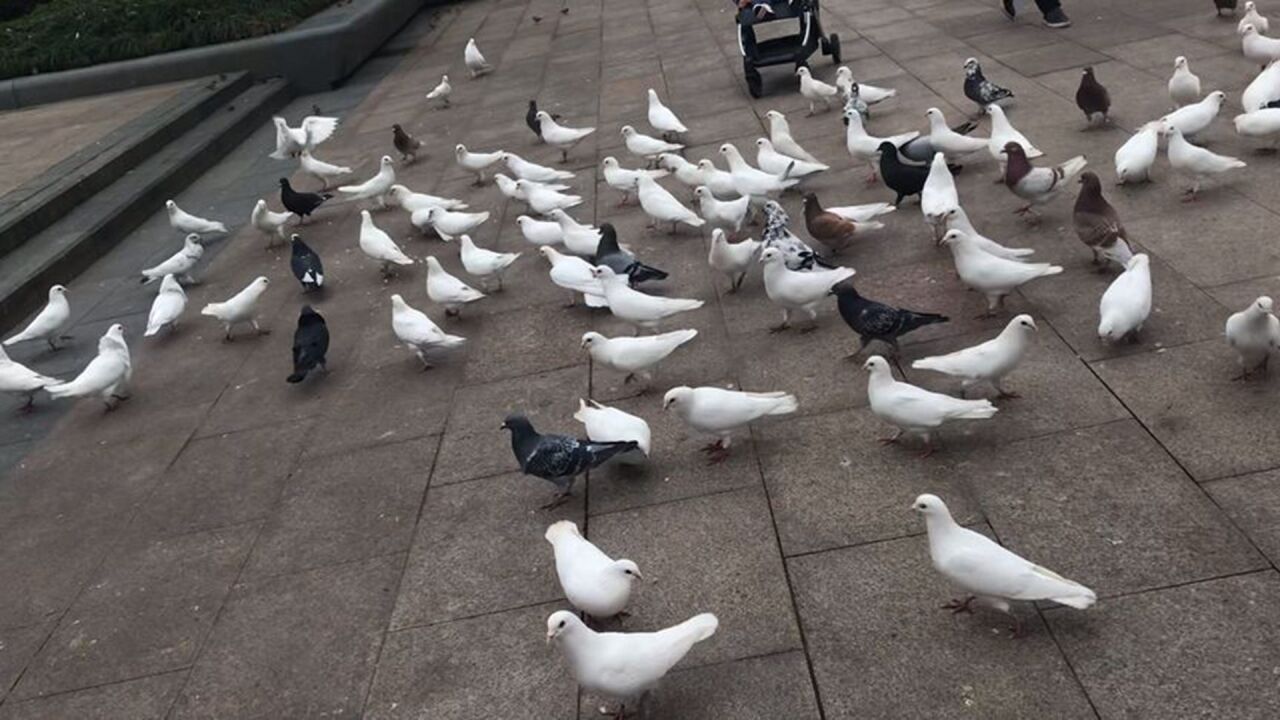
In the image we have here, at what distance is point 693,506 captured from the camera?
197 inches

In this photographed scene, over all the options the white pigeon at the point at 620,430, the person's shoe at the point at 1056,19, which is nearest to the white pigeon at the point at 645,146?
the white pigeon at the point at 620,430

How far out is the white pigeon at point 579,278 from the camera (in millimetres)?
6989

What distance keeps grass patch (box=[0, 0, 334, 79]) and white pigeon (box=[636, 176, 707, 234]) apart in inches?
469

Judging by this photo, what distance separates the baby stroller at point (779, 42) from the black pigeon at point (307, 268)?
5.68m

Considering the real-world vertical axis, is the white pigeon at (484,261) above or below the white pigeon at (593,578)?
below

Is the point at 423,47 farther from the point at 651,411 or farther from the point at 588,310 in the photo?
the point at 651,411

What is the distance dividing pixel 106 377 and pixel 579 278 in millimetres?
3367

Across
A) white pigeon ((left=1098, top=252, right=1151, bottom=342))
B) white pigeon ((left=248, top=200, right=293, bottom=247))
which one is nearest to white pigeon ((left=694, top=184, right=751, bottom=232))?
white pigeon ((left=1098, top=252, right=1151, bottom=342))

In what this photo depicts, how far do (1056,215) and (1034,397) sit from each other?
264 centimetres

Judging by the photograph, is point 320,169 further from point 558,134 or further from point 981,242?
point 981,242

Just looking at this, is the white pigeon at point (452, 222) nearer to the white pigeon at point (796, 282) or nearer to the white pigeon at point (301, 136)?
the white pigeon at point (796, 282)

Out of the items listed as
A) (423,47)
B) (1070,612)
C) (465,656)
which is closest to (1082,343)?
(1070,612)

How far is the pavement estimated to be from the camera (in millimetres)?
3871

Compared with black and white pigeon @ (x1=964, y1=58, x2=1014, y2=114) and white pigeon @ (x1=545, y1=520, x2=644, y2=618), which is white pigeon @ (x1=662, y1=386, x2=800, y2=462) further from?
black and white pigeon @ (x1=964, y1=58, x2=1014, y2=114)
